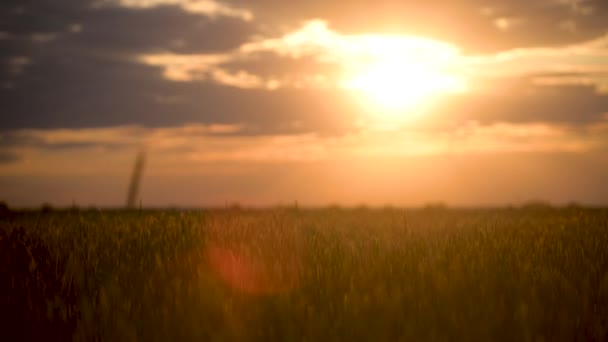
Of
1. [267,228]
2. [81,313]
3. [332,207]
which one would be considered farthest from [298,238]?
[332,207]

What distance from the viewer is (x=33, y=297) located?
485 cm

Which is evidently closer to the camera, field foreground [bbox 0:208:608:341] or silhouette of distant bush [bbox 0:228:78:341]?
field foreground [bbox 0:208:608:341]

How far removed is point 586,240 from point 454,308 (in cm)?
353

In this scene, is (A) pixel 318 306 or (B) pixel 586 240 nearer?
(A) pixel 318 306

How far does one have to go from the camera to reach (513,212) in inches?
475

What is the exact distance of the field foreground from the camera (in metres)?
3.91

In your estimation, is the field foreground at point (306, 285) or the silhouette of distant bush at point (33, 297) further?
the silhouette of distant bush at point (33, 297)

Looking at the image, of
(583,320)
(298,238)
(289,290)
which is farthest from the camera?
(298,238)

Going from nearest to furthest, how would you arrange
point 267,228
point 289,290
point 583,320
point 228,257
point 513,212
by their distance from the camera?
1. point 583,320
2. point 289,290
3. point 228,257
4. point 267,228
5. point 513,212

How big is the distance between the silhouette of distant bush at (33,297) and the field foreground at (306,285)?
0.02 meters

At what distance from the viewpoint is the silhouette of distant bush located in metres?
4.21

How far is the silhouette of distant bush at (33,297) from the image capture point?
4207mm

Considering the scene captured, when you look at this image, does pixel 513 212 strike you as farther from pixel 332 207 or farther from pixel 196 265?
pixel 196 265

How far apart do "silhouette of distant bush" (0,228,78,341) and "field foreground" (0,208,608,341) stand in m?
0.02
